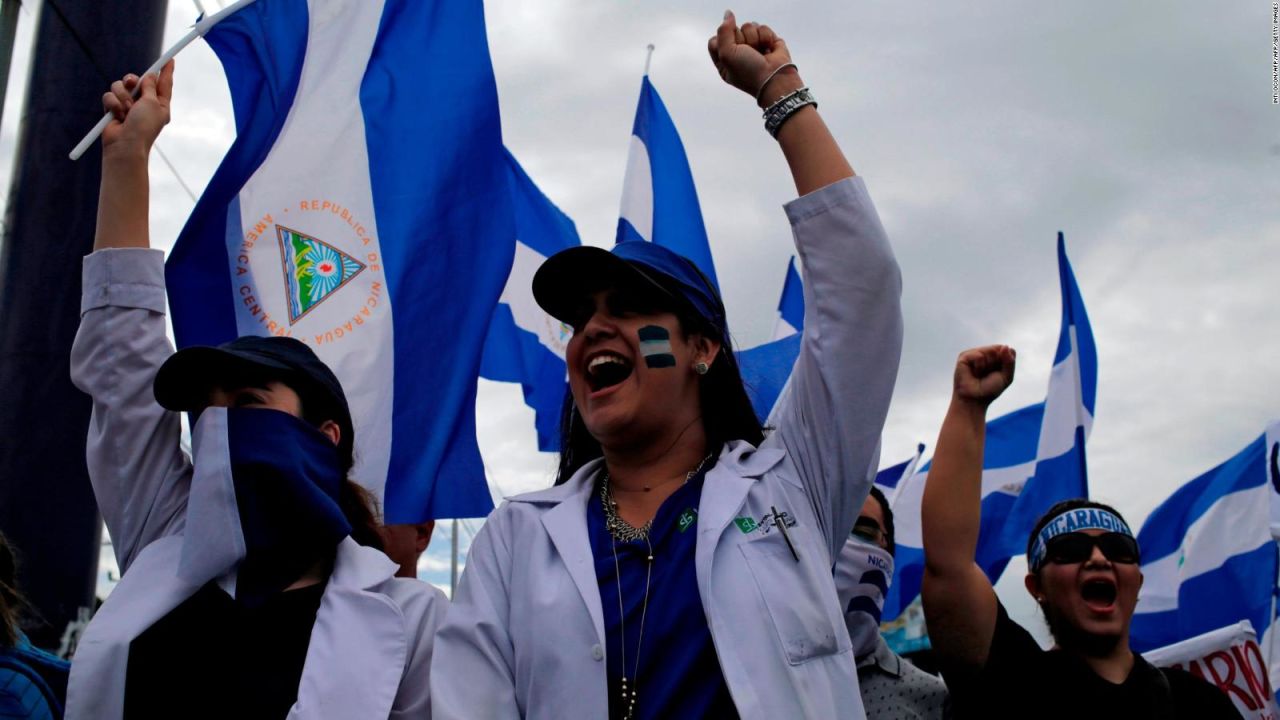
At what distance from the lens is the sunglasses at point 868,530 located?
3.91 metres

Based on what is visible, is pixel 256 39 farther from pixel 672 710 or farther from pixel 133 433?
pixel 672 710

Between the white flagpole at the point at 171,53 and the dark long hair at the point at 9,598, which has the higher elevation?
the white flagpole at the point at 171,53

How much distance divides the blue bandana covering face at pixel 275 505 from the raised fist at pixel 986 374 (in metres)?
1.50

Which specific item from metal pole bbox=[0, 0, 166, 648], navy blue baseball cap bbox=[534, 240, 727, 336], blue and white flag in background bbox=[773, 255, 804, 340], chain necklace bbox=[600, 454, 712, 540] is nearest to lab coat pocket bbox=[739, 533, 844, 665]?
chain necklace bbox=[600, 454, 712, 540]

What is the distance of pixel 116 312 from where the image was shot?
273cm

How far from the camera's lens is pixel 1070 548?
146 inches

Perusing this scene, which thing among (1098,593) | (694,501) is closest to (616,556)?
(694,501)

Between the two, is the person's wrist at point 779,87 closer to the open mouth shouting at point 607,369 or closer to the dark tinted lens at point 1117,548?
the open mouth shouting at point 607,369

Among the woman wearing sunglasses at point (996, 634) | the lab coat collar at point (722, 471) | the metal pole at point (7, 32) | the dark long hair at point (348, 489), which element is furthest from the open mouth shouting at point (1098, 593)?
the metal pole at point (7, 32)

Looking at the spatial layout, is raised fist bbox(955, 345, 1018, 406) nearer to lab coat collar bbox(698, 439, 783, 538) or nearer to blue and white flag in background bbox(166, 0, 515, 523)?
lab coat collar bbox(698, 439, 783, 538)

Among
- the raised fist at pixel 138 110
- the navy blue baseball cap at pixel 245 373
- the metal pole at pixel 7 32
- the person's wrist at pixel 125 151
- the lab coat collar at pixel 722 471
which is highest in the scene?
the metal pole at pixel 7 32

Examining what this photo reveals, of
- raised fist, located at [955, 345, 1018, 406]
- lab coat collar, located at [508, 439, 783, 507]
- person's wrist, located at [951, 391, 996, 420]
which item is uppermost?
raised fist, located at [955, 345, 1018, 406]

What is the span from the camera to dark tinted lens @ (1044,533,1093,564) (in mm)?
3678

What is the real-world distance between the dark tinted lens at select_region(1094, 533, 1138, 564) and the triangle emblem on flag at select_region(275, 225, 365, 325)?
2.61 meters
